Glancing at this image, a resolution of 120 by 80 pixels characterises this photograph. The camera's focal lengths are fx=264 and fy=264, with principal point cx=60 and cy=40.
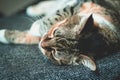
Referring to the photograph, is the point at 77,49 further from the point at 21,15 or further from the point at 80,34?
the point at 21,15

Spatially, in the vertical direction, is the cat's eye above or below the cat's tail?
below

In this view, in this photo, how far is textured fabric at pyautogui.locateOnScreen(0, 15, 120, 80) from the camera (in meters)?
1.04

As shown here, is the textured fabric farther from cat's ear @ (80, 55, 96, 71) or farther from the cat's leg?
the cat's leg

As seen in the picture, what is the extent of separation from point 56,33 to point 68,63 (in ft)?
0.46

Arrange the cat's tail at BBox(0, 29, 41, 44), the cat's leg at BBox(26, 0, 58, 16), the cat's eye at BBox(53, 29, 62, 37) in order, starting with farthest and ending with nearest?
the cat's leg at BBox(26, 0, 58, 16) → the cat's tail at BBox(0, 29, 41, 44) → the cat's eye at BBox(53, 29, 62, 37)

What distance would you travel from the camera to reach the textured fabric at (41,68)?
104cm

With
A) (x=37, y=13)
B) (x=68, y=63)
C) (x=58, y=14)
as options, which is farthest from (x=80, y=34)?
(x=37, y=13)

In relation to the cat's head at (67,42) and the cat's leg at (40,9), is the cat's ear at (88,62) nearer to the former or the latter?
the cat's head at (67,42)

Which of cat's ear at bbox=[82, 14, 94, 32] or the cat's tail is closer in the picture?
cat's ear at bbox=[82, 14, 94, 32]

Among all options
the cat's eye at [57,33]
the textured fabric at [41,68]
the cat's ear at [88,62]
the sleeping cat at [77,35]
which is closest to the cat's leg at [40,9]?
the sleeping cat at [77,35]

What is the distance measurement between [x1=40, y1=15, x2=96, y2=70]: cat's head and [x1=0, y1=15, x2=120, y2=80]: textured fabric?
38 mm

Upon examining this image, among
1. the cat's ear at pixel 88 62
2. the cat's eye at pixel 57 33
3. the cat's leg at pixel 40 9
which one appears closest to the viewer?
the cat's ear at pixel 88 62

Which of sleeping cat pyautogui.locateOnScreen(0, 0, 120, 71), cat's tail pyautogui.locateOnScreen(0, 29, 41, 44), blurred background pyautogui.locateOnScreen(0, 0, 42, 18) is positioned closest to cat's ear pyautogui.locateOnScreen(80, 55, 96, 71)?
sleeping cat pyautogui.locateOnScreen(0, 0, 120, 71)

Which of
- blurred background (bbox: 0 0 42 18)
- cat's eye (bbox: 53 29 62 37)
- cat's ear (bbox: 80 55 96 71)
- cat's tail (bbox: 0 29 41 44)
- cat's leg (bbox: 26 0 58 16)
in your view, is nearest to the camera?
cat's ear (bbox: 80 55 96 71)
